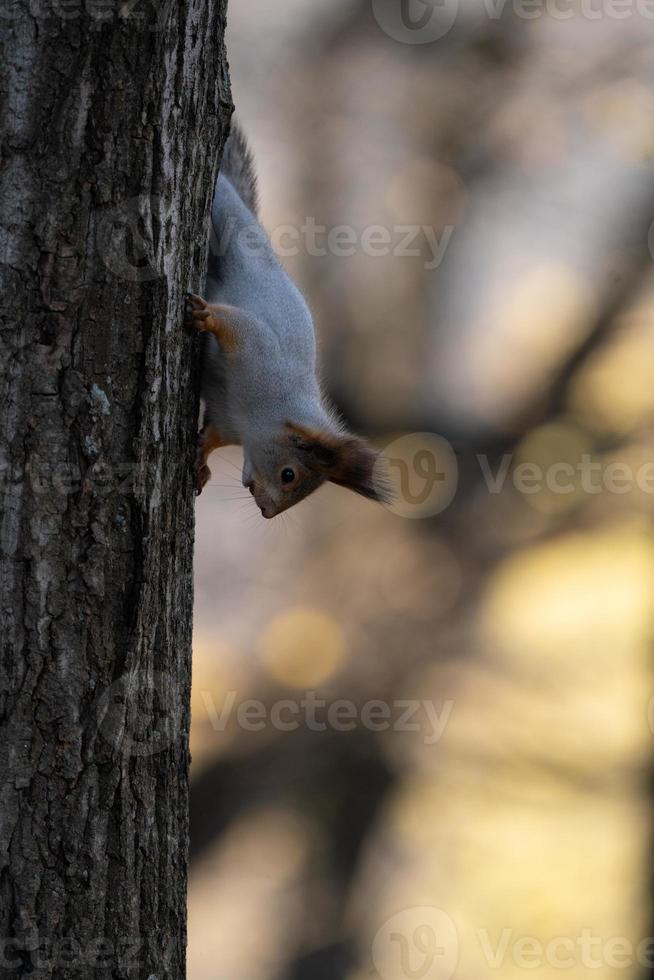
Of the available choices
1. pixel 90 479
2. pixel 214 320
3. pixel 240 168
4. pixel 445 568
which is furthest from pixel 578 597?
pixel 90 479

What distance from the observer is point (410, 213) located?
17.5ft

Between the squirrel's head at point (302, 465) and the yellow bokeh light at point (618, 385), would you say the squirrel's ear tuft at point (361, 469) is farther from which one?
the yellow bokeh light at point (618, 385)

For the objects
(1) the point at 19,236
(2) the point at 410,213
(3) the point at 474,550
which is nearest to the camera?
(1) the point at 19,236

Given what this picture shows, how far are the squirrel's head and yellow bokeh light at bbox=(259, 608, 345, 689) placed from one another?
297cm

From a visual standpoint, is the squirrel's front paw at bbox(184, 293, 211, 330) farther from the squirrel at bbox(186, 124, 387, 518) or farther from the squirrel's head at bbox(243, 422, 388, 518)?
the squirrel's head at bbox(243, 422, 388, 518)

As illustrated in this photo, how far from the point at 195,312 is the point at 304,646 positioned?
3.71 meters

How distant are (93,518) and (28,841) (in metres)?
0.43

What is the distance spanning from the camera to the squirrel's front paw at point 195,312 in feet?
6.18

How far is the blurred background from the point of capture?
209 inches

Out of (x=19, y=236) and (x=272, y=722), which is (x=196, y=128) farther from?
(x=272, y=722)

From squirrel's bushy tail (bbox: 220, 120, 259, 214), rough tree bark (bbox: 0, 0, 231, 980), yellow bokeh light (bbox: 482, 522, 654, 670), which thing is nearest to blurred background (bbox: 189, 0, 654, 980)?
yellow bokeh light (bbox: 482, 522, 654, 670)

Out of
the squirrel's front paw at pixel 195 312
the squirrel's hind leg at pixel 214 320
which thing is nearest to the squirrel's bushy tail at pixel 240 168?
the squirrel's hind leg at pixel 214 320

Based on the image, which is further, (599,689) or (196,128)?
(599,689)

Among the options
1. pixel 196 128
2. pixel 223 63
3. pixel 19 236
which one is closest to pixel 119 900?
pixel 19 236
